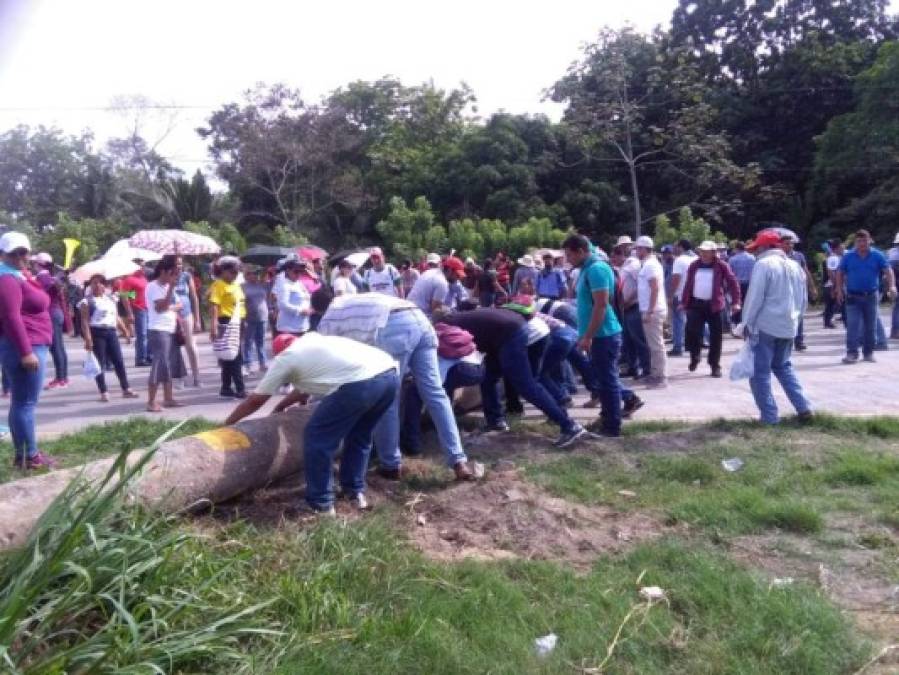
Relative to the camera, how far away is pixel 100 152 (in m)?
52.5

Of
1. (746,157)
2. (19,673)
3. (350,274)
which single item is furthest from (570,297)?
(746,157)

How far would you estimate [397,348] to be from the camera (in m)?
6.20

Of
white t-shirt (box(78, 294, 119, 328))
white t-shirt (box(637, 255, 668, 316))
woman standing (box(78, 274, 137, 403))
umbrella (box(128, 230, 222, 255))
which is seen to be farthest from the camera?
umbrella (box(128, 230, 222, 255))

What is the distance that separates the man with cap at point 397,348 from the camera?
20.1 ft

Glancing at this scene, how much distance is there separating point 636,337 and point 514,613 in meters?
7.10

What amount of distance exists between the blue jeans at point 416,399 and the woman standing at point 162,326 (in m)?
3.79

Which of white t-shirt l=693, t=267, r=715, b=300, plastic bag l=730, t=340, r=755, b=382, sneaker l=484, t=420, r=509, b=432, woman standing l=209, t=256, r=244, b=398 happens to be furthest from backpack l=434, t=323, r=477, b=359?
white t-shirt l=693, t=267, r=715, b=300

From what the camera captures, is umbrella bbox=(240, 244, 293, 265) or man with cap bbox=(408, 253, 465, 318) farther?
umbrella bbox=(240, 244, 293, 265)

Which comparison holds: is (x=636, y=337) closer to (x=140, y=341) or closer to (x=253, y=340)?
(x=253, y=340)

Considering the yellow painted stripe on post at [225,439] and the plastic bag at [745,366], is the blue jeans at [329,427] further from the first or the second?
the plastic bag at [745,366]

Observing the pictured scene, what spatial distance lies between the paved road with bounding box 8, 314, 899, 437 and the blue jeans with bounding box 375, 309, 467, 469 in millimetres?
2827

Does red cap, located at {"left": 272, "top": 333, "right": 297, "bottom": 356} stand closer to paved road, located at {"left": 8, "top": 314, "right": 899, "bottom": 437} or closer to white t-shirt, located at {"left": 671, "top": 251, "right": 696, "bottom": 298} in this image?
paved road, located at {"left": 8, "top": 314, "right": 899, "bottom": 437}

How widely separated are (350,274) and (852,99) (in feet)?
87.1

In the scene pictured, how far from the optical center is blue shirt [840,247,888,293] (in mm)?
11375
